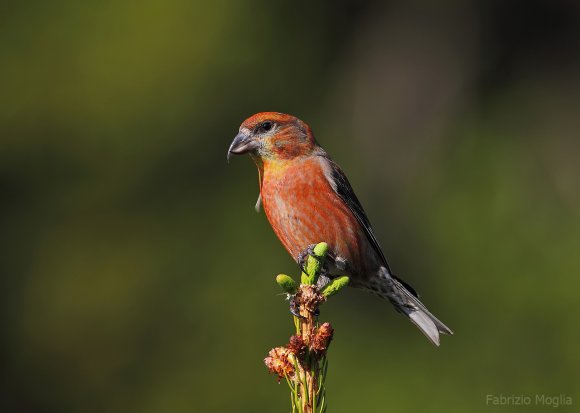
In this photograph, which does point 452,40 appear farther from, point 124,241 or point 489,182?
point 124,241

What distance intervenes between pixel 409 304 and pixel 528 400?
1.41 metres

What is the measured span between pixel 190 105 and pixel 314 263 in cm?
453

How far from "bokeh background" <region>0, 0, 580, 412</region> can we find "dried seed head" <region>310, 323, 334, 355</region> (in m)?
3.10

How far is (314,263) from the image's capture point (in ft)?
9.53

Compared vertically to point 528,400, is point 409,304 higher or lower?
higher

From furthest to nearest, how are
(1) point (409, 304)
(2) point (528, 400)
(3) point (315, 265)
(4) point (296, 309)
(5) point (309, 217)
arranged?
1. (2) point (528, 400)
2. (1) point (409, 304)
3. (5) point (309, 217)
4. (3) point (315, 265)
5. (4) point (296, 309)

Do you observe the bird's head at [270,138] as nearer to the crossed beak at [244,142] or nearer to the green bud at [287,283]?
the crossed beak at [244,142]

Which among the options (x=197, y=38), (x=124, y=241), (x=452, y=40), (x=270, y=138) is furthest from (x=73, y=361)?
(x=452, y=40)

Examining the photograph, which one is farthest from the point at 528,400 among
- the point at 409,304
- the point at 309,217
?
the point at 309,217

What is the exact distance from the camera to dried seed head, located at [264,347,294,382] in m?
2.65

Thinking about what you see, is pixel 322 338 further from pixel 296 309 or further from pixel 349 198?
pixel 349 198

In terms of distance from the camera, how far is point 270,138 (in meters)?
4.30

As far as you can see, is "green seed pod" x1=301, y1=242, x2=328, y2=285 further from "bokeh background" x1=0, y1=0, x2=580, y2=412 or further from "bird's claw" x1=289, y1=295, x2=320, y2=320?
"bokeh background" x1=0, y1=0, x2=580, y2=412

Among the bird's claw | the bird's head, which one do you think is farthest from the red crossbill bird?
the bird's claw
